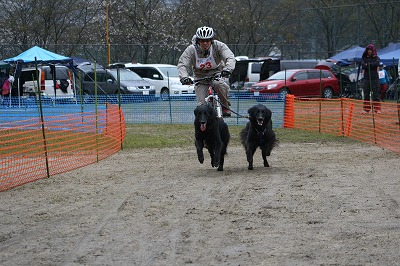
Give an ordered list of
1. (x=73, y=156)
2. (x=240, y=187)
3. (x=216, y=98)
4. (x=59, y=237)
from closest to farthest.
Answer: (x=59, y=237) < (x=240, y=187) < (x=216, y=98) < (x=73, y=156)

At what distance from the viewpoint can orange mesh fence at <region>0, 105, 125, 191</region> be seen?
983 cm

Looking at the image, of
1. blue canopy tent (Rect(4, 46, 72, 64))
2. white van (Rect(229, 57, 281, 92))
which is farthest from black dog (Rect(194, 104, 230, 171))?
white van (Rect(229, 57, 281, 92))

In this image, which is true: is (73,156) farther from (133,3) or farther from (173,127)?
(133,3)

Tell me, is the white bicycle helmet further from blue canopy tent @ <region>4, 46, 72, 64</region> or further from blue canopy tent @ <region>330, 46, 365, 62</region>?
blue canopy tent @ <region>330, 46, 365, 62</region>

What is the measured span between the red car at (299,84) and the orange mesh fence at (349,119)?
8563mm

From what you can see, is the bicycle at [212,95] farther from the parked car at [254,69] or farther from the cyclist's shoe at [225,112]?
the parked car at [254,69]

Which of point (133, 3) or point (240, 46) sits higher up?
point (133, 3)

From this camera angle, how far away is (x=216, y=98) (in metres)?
10.9

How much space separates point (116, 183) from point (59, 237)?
3142 millimetres

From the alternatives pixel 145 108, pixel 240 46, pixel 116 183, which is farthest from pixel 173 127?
pixel 240 46

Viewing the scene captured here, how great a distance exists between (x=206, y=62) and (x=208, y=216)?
5.00 meters

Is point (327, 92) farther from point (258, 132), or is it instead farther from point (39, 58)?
point (258, 132)

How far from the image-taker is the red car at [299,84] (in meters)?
28.8

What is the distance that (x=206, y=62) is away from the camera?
11258 millimetres
